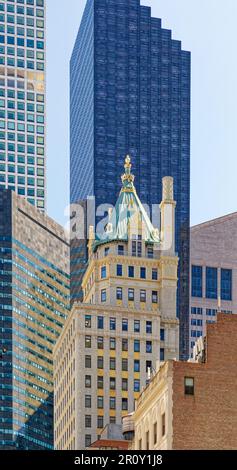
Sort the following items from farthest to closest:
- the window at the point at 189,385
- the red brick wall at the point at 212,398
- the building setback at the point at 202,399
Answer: the window at the point at 189,385
the red brick wall at the point at 212,398
the building setback at the point at 202,399

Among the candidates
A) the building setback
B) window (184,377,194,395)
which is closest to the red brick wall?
the building setback

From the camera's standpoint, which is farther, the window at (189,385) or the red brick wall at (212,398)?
the window at (189,385)

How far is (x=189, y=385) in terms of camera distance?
116 metres

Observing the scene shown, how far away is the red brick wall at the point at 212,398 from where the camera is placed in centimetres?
11481

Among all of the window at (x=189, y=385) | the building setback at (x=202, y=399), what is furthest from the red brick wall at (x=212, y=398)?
the window at (x=189, y=385)

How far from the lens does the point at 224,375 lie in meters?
117

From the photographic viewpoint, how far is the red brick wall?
377 feet

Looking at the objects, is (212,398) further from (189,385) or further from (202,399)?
(189,385)

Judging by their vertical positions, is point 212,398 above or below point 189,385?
below

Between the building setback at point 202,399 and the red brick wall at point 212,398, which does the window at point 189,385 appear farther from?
the red brick wall at point 212,398

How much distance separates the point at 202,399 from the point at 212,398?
70cm

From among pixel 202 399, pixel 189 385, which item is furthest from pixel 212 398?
pixel 189 385
